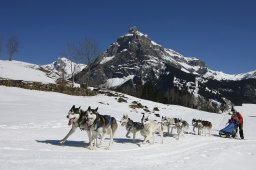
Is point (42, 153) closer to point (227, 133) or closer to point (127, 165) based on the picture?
point (127, 165)

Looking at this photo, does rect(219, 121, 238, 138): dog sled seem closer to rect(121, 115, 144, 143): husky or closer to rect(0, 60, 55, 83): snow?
rect(121, 115, 144, 143): husky

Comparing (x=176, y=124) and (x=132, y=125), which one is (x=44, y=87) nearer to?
(x=176, y=124)

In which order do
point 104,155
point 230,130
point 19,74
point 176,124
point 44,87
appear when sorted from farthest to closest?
point 19,74
point 44,87
point 230,130
point 176,124
point 104,155

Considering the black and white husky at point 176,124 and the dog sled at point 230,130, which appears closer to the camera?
the black and white husky at point 176,124

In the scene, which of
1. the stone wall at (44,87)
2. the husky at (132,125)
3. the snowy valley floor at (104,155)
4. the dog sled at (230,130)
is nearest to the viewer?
the snowy valley floor at (104,155)

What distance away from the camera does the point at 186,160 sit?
39.5 feet

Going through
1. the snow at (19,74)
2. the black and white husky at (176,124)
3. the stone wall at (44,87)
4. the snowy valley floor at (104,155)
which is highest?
the snow at (19,74)

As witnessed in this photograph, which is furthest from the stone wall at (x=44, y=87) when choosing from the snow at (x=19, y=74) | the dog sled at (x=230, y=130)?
the dog sled at (x=230, y=130)

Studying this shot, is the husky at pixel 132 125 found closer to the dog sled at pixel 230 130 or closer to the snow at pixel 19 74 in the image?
the dog sled at pixel 230 130

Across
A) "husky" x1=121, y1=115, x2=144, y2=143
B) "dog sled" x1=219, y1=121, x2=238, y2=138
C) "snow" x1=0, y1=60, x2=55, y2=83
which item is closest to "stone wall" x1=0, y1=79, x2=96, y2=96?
"snow" x1=0, y1=60, x2=55, y2=83

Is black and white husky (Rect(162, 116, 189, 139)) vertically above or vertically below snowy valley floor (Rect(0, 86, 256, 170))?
above

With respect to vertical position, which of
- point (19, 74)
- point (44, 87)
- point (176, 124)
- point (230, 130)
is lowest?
point (230, 130)

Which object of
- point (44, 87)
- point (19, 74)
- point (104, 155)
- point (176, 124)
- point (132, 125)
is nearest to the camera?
point (104, 155)

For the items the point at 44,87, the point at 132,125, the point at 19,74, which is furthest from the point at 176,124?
the point at 19,74
